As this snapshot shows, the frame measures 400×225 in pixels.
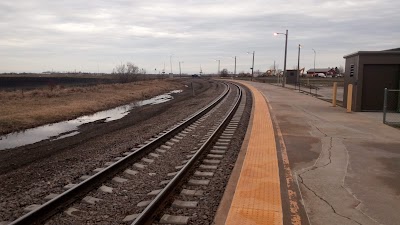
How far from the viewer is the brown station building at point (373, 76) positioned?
17578 millimetres

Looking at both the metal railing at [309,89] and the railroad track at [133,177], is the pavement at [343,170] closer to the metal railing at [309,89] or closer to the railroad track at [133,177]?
the railroad track at [133,177]

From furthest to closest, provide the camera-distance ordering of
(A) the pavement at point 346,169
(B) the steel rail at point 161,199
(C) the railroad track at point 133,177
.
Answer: (A) the pavement at point 346,169
(C) the railroad track at point 133,177
(B) the steel rail at point 161,199

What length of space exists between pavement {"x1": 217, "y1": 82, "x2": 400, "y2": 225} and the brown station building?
413cm

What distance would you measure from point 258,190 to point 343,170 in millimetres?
2447

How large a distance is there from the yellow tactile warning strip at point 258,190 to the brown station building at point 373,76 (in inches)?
395

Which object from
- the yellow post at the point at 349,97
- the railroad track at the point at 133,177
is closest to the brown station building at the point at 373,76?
the yellow post at the point at 349,97

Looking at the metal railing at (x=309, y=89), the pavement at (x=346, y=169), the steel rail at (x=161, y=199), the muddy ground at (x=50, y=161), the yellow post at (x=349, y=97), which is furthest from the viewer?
the metal railing at (x=309, y=89)

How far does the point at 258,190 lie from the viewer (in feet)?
20.4

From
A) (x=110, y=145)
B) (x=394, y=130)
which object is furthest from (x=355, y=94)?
(x=110, y=145)

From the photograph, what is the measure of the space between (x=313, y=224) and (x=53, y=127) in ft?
48.0

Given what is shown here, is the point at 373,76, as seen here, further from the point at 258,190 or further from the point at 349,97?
the point at 258,190

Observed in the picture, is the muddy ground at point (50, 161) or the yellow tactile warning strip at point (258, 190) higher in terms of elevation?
Result: the yellow tactile warning strip at point (258, 190)

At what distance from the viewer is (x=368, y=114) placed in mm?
17406

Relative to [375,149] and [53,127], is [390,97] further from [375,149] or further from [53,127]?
[53,127]
